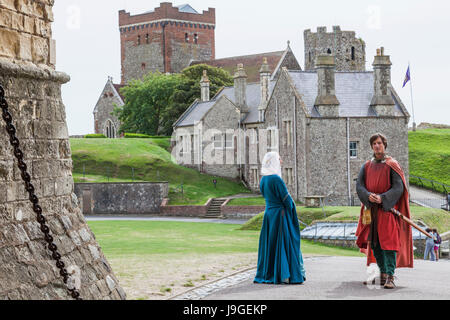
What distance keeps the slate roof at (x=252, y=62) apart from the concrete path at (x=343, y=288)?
66.1 m

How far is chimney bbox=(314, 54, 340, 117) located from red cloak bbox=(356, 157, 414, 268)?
3459 centimetres

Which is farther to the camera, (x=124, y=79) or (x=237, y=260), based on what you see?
(x=124, y=79)

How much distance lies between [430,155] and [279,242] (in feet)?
192

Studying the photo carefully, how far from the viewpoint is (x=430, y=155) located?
68.2 m

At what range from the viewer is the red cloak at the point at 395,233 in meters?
11.8

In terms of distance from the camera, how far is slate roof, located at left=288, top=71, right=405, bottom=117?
155 feet

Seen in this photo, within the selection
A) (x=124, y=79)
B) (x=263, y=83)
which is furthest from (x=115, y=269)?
(x=124, y=79)

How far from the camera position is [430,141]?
2926 inches

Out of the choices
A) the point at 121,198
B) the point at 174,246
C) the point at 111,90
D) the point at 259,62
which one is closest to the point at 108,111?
the point at 111,90

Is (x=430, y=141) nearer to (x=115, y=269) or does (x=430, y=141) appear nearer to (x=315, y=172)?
(x=315, y=172)

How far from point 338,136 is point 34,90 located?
126 feet
